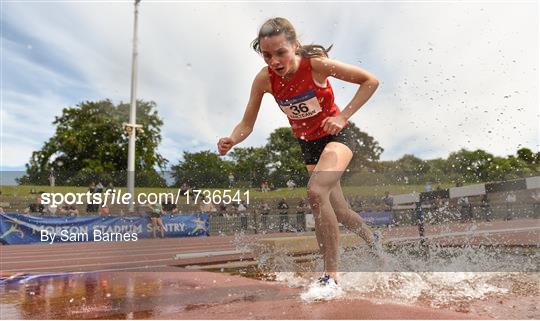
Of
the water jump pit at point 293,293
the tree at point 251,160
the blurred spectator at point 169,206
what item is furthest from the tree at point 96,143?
the water jump pit at point 293,293

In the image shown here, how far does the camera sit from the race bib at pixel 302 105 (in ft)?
11.6

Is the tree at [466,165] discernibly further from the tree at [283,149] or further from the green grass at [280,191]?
the tree at [283,149]

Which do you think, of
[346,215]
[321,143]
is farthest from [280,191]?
[321,143]

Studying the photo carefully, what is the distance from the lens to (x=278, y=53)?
326 cm

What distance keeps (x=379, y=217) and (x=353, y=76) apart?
16.7 metres

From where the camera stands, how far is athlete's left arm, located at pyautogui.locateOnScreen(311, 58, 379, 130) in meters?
3.34

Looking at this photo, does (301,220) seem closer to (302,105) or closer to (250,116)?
(250,116)

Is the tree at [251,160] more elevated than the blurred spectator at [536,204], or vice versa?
the tree at [251,160]

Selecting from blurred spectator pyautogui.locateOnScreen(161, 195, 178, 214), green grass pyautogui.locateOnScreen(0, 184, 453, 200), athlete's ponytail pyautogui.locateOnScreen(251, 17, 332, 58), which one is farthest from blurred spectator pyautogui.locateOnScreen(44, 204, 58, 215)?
athlete's ponytail pyautogui.locateOnScreen(251, 17, 332, 58)

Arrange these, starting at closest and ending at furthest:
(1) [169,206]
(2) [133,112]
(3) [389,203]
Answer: (1) [169,206], (3) [389,203], (2) [133,112]

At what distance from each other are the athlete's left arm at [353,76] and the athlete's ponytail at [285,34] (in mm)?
83

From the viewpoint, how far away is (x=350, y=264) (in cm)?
401

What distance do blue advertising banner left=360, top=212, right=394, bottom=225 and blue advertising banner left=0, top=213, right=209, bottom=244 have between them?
21.5 ft

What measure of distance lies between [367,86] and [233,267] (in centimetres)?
297
